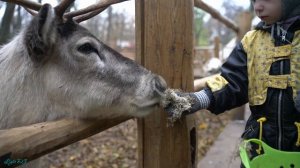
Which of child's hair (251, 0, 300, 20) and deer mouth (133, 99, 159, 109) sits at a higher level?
child's hair (251, 0, 300, 20)

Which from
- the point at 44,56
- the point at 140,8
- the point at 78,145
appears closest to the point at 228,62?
the point at 140,8

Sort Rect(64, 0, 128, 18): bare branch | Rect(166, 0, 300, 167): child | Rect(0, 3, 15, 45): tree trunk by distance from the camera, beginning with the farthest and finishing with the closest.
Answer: Rect(0, 3, 15, 45): tree trunk → Rect(64, 0, 128, 18): bare branch → Rect(166, 0, 300, 167): child

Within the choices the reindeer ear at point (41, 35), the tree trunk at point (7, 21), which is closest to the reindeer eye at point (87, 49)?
the reindeer ear at point (41, 35)

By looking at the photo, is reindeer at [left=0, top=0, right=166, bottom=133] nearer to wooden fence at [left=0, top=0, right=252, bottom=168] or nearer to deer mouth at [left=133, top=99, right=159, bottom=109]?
deer mouth at [left=133, top=99, right=159, bottom=109]

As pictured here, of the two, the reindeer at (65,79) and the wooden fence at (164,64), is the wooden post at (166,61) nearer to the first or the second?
the wooden fence at (164,64)

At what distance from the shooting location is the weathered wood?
1684 millimetres

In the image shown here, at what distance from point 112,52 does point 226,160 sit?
2.76 meters

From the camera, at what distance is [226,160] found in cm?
467

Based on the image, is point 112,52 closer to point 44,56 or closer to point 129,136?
point 44,56

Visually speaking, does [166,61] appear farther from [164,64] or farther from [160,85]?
[160,85]

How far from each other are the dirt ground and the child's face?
257cm

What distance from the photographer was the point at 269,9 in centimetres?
235

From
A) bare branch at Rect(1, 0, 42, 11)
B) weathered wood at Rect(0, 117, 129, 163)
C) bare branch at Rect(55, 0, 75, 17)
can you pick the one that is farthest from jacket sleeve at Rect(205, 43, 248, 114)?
bare branch at Rect(1, 0, 42, 11)

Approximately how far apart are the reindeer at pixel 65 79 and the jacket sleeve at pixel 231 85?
0.35 metres
